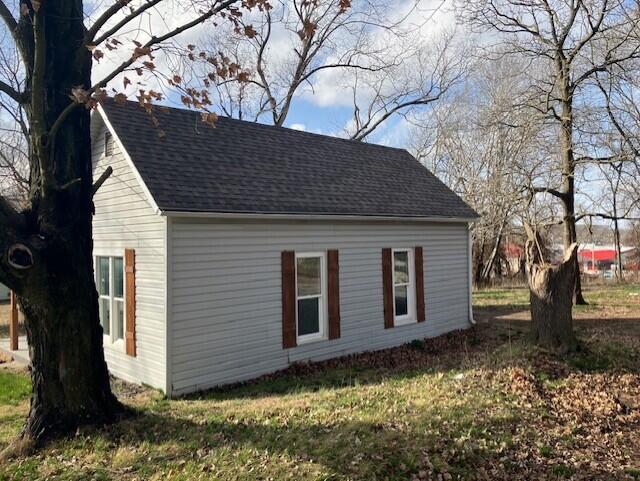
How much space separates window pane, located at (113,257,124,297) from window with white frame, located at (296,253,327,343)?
3599mm

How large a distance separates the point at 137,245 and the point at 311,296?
3.71 m

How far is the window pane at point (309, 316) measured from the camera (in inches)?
404

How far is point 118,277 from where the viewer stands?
9852mm

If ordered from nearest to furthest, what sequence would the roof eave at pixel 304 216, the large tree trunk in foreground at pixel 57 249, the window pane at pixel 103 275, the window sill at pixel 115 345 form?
1. the large tree trunk in foreground at pixel 57 249
2. the roof eave at pixel 304 216
3. the window sill at pixel 115 345
4. the window pane at pixel 103 275

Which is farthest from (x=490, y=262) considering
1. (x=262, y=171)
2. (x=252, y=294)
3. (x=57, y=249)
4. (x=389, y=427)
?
(x=57, y=249)

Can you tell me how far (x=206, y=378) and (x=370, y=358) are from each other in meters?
3.80

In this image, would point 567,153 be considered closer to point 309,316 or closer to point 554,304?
point 554,304

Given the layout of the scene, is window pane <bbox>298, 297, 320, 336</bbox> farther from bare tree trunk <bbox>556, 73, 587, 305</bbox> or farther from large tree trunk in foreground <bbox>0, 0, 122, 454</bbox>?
bare tree trunk <bbox>556, 73, 587, 305</bbox>

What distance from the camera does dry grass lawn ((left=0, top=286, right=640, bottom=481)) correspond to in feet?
15.5

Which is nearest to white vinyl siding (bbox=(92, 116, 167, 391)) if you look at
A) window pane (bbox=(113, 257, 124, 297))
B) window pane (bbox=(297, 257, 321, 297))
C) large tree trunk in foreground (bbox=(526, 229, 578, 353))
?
window pane (bbox=(113, 257, 124, 297))

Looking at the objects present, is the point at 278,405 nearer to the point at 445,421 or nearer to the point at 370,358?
the point at 445,421

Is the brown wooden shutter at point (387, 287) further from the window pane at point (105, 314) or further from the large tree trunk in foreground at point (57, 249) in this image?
the large tree trunk in foreground at point (57, 249)

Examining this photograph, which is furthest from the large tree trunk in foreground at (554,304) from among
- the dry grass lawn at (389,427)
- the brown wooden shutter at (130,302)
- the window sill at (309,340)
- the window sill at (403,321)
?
the brown wooden shutter at (130,302)

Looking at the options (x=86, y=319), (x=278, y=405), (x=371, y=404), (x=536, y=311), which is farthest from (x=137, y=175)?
(x=536, y=311)
